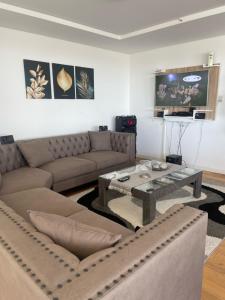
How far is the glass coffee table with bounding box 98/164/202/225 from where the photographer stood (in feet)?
7.96

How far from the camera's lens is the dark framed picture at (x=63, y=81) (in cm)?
409

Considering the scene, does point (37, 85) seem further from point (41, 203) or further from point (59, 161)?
point (41, 203)

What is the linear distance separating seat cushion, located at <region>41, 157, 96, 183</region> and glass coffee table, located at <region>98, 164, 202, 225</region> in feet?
1.92

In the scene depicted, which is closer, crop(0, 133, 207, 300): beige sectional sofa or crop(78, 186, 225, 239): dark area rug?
crop(0, 133, 207, 300): beige sectional sofa

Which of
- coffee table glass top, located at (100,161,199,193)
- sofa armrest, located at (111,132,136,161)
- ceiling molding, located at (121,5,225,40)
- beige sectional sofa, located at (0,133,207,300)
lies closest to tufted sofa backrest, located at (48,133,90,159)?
sofa armrest, located at (111,132,136,161)

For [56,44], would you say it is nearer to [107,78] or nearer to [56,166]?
[107,78]

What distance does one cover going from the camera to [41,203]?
2.08 m

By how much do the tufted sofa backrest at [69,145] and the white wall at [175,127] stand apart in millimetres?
1716

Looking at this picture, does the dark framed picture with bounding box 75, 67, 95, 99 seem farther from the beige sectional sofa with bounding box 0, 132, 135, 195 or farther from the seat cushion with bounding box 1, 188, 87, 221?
the seat cushion with bounding box 1, 188, 87, 221

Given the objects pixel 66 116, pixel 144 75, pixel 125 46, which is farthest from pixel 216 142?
pixel 66 116

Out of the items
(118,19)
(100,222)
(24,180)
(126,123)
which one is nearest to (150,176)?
(100,222)

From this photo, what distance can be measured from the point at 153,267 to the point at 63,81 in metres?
3.87

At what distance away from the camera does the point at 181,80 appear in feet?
14.9

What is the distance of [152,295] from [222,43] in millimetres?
4290
